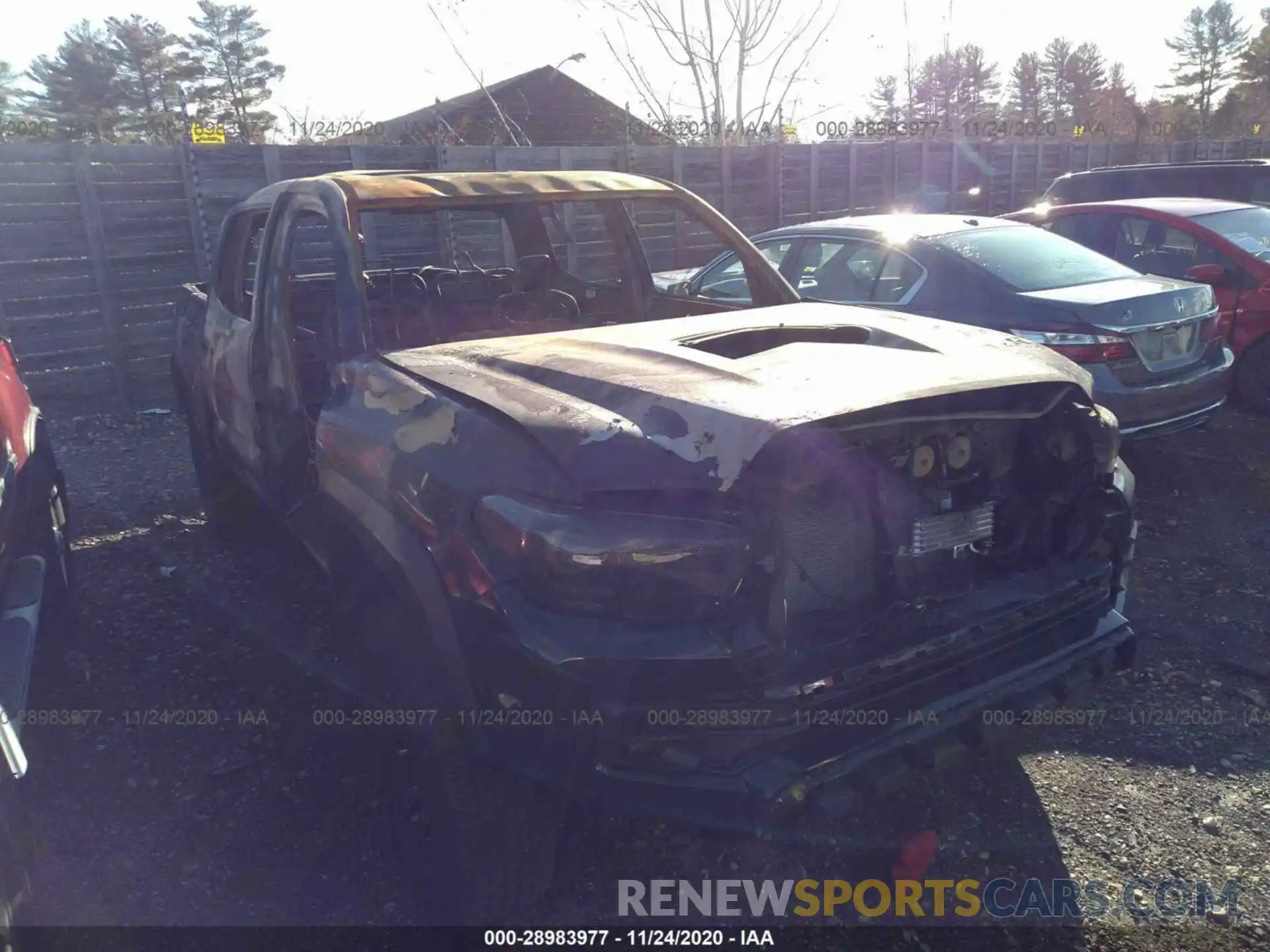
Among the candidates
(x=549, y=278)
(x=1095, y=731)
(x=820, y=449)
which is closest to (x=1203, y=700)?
(x=1095, y=731)

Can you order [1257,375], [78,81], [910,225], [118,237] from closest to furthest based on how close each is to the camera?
[910,225] → [1257,375] → [118,237] → [78,81]

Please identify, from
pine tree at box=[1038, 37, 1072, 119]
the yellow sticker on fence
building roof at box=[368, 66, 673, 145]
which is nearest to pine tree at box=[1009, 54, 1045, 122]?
pine tree at box=[1038, 37, 1072, 119]

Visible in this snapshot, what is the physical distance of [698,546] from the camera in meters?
2.02

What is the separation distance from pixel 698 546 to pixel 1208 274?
6254mm

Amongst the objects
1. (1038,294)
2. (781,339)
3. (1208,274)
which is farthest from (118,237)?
(1208,274)

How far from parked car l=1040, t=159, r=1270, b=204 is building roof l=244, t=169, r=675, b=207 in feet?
22.8

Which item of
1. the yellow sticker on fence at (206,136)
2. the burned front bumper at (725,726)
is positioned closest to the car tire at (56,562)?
the burned front bumper at (725,726)

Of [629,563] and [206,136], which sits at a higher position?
[206,136]

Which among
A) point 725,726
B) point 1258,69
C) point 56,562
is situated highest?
point 1258,69

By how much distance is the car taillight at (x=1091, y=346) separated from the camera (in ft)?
16.5

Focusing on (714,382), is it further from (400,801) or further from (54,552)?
(54,552)

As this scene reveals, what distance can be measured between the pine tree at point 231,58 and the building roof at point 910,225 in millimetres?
39869

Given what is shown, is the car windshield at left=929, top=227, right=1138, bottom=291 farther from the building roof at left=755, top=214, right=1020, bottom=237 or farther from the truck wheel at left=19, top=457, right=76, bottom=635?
the truck wheel at left=19, top=457, right=76, bottom=635

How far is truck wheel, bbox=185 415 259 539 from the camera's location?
4.77 metres
